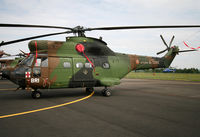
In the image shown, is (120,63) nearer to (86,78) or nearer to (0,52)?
(86,78)

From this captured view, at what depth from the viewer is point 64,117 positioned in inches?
226

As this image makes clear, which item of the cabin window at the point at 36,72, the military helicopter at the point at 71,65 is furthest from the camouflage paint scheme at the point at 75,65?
the cabin window at the point at 36,72

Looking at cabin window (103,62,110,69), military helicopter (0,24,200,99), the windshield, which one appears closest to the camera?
military helicopter (0,24,200,99)

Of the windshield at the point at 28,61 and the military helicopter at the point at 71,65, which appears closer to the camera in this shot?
the military helicopter at the point at 71,65

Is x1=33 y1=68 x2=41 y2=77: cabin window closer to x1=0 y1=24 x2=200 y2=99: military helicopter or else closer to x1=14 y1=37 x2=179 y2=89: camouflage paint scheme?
x1=0 y1=24 x2=200 y2=99: military helicopter

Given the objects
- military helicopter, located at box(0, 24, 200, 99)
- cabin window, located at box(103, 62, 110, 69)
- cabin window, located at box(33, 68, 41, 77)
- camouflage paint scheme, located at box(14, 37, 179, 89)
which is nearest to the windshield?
military helicopter, located at box(0, 24, 200, 99)

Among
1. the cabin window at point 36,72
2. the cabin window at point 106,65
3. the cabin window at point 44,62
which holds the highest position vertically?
the cabin window at point 44,62

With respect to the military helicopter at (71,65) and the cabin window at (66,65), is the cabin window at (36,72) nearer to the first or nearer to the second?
the military helicopter at (71,65)

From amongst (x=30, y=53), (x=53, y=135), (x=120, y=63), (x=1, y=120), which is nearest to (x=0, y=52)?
(x=30, y=53)

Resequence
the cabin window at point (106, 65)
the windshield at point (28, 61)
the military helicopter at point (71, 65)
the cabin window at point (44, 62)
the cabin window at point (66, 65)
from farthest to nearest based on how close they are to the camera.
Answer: the cabin window at point (106, 65) → the cabin window at point (66, 65) → the cabin window at point (44, 62) → the windshield at point (28, 61) → the military helicopter at point (71, 65)

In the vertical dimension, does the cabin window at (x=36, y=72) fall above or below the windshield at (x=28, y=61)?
below

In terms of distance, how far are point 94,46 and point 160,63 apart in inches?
300

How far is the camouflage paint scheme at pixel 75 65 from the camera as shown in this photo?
31.7 feet

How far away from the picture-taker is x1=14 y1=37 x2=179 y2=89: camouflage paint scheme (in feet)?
31.7
